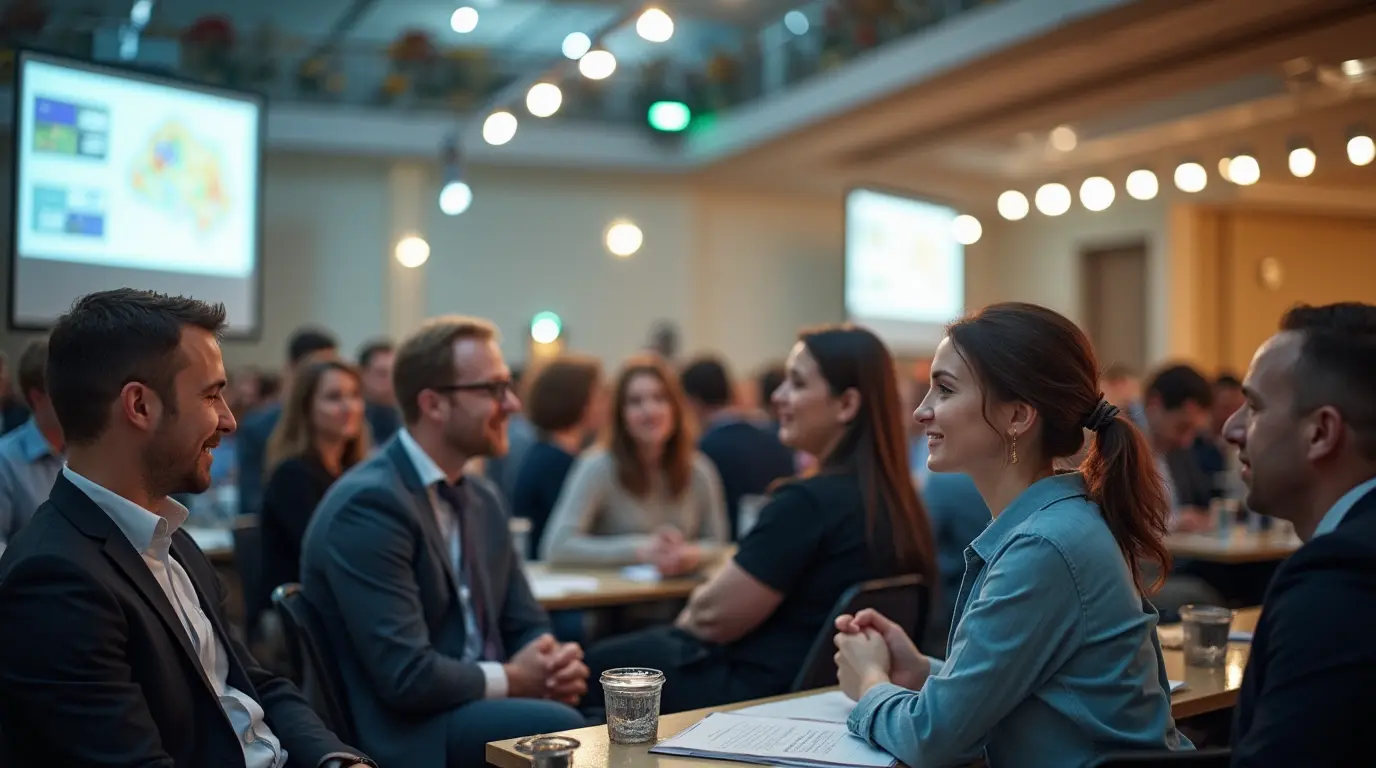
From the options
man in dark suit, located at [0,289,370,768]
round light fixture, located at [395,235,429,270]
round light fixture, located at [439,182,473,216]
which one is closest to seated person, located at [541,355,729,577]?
man in dark suit, located at [0,289,370,768]

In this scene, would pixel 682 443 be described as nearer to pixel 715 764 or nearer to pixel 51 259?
pixel 51 259

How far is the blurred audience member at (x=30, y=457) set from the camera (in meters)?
3.21

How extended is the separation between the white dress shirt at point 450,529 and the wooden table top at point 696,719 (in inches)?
35.1

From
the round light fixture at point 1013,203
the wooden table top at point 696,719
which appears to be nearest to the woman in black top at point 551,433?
the wooden table top at point 696,719

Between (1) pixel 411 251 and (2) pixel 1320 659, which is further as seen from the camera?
(1) pixel 411 251

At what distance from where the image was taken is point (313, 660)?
2484mm

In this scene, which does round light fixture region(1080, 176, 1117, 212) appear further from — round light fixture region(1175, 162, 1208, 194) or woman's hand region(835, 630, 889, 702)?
woman's hand region(835, 630, 889, 702)

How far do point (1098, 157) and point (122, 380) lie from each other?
10478mm

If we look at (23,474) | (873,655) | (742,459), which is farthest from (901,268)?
(873,655)

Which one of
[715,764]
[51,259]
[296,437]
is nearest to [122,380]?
[715,764]

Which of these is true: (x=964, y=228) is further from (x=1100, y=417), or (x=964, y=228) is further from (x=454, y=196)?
(x=1100, y=417)

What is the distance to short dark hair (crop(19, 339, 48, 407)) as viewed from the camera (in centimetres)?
330

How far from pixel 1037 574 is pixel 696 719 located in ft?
2.16

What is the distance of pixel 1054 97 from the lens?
8570 millimetres
